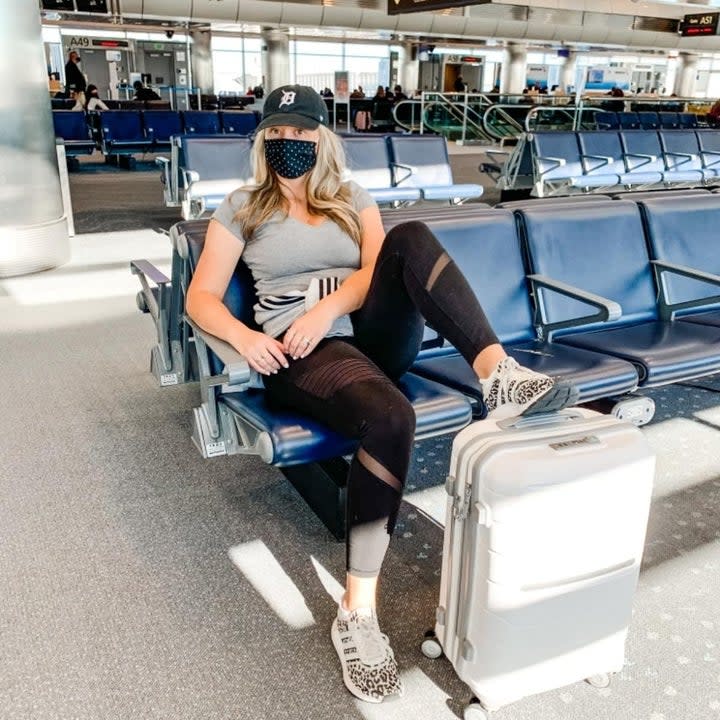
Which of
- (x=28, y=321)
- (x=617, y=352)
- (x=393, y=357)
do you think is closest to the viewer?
(x=393, y=357)

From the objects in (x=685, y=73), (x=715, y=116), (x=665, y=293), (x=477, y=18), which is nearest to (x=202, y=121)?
(x=715, y=116)

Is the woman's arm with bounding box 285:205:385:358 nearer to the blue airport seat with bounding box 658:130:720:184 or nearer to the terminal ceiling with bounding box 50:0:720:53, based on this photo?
the blue airport seat with bounding box 658:130:720:184

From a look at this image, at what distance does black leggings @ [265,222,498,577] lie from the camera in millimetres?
1513

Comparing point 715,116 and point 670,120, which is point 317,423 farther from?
point 670,120

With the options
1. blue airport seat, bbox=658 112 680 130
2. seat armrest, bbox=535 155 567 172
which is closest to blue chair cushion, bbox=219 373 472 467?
seat armrest, bbox=535 155 567 172

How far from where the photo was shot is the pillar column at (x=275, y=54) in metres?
20.3

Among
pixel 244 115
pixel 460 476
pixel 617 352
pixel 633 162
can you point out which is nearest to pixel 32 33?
pixel 617 352

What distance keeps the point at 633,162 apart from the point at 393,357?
6.42 metres

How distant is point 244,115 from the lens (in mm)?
10930

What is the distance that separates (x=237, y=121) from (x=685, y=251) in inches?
364

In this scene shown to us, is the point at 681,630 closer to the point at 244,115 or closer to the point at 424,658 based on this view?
the point at 424,658

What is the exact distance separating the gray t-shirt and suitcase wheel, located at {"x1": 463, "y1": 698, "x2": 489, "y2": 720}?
93 centimetres

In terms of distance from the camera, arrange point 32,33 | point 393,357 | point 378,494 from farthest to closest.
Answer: point 32,33
point 393,357
point 378,494

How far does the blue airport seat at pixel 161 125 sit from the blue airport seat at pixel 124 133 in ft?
0.23
